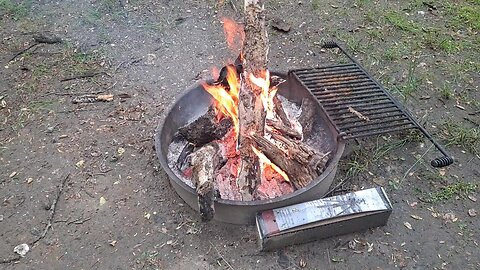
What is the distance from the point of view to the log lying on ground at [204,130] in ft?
9.81

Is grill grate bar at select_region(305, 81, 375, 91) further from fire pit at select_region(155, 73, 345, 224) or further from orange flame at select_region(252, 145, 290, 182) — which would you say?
orange flame at select_region(252, 145, 290, 182)

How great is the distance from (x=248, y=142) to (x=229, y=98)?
46cm

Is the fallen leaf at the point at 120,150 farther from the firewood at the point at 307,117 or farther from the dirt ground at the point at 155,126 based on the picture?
the firewood at the point at 307,117

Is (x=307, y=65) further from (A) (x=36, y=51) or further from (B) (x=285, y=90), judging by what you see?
(A) (x=36, y=51)

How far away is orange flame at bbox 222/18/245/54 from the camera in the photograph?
442 cm

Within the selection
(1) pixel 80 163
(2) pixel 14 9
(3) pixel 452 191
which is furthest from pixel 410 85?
(2) pixel 14 9

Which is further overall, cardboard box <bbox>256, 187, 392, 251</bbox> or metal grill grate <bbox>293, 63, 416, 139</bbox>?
metal grill grate <bbox>293, 63, 416, 139</bbox>

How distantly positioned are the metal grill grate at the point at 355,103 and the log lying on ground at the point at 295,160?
0.26 metres

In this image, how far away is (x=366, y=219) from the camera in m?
2.67

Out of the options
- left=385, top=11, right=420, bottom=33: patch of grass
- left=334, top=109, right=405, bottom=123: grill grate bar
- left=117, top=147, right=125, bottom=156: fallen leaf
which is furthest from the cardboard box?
left=385, top=11, right=420, bottom=33: patch of grass

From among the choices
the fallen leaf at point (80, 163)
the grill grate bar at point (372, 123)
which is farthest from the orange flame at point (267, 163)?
the fallen leaf at point (80, 163)

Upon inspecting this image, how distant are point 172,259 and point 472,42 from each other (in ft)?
12.2

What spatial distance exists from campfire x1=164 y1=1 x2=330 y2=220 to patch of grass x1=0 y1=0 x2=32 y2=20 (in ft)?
9.53

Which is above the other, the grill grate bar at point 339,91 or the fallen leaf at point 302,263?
the grill grate bar at point 339,91
